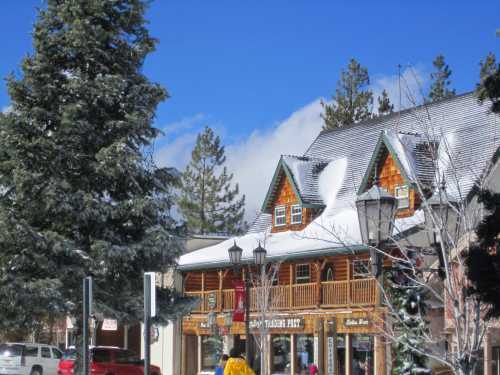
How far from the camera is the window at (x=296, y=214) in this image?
41875mm

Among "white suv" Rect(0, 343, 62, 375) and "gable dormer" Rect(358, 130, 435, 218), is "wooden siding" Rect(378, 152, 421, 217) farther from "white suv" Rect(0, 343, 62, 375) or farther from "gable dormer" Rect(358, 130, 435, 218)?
"white suv" Rect(0, 343, 62, 375)

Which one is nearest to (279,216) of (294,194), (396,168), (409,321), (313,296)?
(294,194)

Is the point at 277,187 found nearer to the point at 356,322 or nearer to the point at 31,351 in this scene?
the point at 356,322

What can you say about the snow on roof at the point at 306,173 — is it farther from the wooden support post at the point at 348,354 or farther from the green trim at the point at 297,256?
the wooden support post at the point at 348,354

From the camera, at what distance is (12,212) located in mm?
27500

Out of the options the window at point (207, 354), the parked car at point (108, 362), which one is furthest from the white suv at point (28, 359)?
the window at point (207, 354)

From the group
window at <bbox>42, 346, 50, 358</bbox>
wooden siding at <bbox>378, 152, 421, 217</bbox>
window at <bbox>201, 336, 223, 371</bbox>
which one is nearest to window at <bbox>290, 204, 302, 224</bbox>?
wooden siding at <bbox>378, 152, 421, 217</bbox>

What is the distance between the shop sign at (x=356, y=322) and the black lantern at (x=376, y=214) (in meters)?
20.0

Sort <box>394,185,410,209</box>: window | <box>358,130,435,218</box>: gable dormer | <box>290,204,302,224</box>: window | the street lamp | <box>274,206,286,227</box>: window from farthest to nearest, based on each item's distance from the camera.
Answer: <box>274,206,286,227</box>: window
<box>290,204,302,224</box>: window
<box>394,185,410,209</box>: window
<box>358,130,435,218</box>: gable dormer
the street lamp

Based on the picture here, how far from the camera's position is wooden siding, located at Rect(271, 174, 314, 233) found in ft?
136

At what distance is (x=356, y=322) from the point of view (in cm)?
3541

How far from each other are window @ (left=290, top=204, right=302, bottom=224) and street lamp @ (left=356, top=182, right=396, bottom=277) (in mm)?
26415

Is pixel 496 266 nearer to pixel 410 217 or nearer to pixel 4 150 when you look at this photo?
pixel 4 150

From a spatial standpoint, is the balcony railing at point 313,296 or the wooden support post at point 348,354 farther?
the wooden support post at point 348,354
